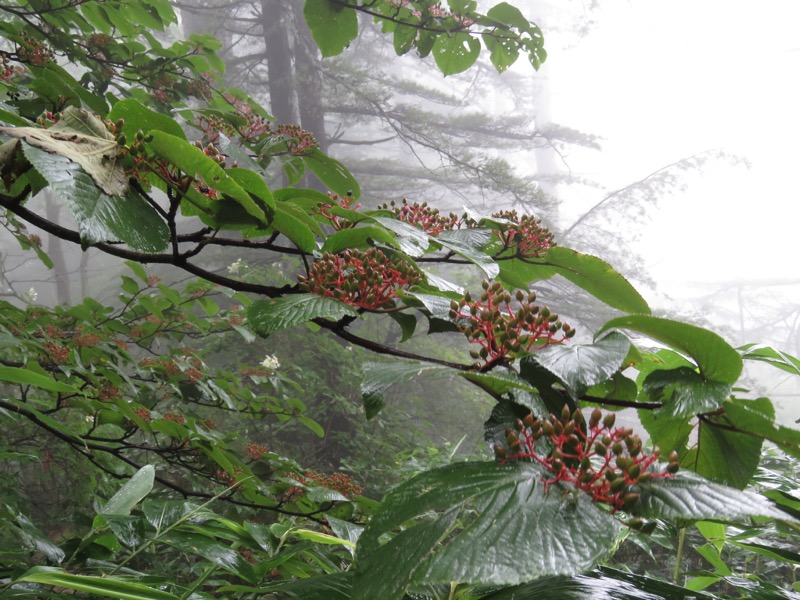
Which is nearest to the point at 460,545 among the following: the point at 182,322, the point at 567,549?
the point at 567,549

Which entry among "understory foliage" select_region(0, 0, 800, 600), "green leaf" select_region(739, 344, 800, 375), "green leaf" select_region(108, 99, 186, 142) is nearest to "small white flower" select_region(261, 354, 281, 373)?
"understory foliage" select_region(0, 0, 800, 600)

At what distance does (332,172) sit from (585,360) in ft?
2.65

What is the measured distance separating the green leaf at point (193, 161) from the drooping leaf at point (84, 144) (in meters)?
0.05

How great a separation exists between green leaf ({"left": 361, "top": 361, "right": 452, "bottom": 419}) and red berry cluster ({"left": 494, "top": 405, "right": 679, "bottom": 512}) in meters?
0.10

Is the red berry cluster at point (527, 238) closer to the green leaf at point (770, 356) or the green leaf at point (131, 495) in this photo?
the green leaf at point (770, 356)

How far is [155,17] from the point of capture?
201 centimetres

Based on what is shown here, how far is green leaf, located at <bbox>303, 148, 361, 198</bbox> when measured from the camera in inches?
46.3

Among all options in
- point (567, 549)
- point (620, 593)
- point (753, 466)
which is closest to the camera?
point (567, 549)

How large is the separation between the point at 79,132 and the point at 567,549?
0.65 metres

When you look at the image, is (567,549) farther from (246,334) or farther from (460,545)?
(246,334)

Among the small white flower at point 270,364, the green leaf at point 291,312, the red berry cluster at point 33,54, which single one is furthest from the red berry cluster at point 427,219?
the small white flower at point 270,364

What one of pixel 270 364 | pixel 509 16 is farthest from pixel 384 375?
pixel 270 364

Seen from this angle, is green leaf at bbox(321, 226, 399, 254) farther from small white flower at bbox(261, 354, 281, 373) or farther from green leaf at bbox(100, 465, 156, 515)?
small white flower at bbox(261, 354, 281, 373)

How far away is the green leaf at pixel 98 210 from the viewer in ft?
1.74
